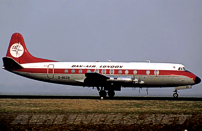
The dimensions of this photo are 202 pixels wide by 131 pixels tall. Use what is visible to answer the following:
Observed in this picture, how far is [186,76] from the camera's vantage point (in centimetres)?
3322

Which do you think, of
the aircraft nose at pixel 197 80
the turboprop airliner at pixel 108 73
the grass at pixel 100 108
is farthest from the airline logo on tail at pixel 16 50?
the aircraft nose at pixel 197 80

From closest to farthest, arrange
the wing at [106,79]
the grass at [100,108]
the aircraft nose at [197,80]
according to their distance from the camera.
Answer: the grass at [100,108] → the wing at [106,79] → the aircraft nose at [197,80]

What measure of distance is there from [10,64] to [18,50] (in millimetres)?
3064

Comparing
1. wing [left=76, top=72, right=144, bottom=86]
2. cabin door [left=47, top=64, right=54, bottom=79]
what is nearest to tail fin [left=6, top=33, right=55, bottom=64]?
cabin door [left=47, top=64, right=54, bottom=79]

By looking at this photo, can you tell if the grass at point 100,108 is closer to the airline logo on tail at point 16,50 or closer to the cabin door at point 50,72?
the cabin door at point 50,72

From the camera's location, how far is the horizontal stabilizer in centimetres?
3456

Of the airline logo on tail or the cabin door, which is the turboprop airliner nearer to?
the cabin door

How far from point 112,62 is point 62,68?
6.66 metres

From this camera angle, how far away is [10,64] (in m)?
35.0

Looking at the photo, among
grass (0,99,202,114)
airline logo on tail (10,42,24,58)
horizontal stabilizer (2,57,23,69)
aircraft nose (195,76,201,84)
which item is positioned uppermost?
airline logo on tail (10,42,24,58)

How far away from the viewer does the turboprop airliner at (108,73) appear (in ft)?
109

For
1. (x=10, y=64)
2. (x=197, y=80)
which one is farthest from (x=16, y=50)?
(x=197, y=80)

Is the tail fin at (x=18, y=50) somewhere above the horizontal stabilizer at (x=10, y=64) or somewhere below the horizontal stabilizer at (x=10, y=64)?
above

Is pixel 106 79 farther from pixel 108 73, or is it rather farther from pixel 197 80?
pixel 197 80
